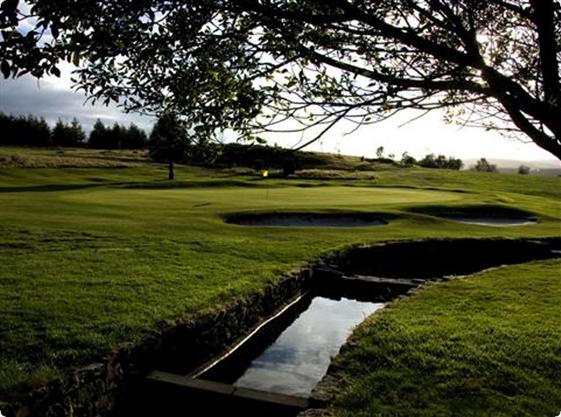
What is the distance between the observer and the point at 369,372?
10172 millimetres

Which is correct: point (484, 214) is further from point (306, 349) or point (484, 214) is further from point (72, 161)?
point (72, 161)

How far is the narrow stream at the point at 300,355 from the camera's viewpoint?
12578mm

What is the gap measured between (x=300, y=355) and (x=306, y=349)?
1.70ft

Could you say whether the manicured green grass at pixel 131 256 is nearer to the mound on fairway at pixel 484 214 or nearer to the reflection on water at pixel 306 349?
the mound on fairway at pixel 484 214

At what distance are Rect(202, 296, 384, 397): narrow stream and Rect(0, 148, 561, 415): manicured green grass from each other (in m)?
1.48

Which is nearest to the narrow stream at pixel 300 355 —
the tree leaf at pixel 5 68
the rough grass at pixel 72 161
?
the tree leaf at pixel 5 68

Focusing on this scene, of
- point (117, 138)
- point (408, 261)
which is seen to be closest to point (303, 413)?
point (408, 261)

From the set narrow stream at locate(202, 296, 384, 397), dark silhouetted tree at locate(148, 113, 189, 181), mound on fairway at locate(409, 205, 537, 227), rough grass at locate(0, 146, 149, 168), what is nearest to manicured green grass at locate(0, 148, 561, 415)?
mound on fairway at locate(409, 205, 537, 227)

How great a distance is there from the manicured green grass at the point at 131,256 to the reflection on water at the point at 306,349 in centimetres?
158

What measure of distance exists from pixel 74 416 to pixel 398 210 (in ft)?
94.8

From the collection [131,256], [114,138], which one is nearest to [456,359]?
[131,256]

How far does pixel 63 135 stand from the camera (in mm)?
130125

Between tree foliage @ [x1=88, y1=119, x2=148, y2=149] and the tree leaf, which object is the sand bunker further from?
tree foliage @ [x1=88, y1=119, x2=148, y2=149]

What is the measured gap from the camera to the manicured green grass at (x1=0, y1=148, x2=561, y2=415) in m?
11.1
